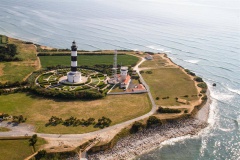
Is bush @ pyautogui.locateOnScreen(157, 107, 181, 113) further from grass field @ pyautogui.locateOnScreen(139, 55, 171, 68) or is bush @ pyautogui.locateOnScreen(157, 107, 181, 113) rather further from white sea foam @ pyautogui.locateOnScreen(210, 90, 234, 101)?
grass field @ pyautogui.locateOnScreen(139, 55, 171, 68)

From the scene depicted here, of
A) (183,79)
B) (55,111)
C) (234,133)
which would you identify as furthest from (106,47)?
(234,133)

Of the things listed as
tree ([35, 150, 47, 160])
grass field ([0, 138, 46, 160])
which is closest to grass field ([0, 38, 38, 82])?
grass field ([0, 138, 46, 160])

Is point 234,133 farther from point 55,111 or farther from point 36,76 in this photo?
point 36,76

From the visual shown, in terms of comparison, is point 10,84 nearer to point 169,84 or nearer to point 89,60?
point 89,60

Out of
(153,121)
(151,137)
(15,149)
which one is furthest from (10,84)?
(151,137)

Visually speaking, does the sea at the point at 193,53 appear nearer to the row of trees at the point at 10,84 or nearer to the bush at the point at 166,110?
the bush at the point at 166,110

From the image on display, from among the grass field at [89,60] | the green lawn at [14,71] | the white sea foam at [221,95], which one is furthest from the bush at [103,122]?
the grass field at [89,60]
